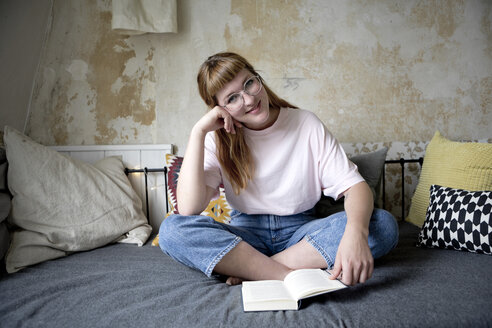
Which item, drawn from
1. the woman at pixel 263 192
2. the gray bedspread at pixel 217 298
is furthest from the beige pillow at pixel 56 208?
the woman at pixel 263 192

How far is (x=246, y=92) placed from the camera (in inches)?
44.3

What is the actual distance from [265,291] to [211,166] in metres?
0.54

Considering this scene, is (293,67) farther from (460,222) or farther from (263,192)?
(460,222)

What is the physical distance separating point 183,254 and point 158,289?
0.41 ft

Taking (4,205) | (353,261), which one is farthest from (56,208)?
(353,261)

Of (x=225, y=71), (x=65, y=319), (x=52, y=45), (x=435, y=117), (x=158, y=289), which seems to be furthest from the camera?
(x=435, y=117)

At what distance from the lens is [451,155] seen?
1526 mm

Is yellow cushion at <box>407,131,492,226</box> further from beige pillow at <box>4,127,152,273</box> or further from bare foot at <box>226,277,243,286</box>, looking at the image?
beige pillow at <box>4,127,152,273</box>

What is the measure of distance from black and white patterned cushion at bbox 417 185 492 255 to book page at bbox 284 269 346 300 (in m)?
0.64

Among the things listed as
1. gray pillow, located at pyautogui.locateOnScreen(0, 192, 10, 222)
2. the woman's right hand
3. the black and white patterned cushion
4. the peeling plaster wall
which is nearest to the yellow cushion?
the black and white patterned cushion

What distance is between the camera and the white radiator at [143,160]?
191 centimetres

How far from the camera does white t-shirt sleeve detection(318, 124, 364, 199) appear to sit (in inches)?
44.9

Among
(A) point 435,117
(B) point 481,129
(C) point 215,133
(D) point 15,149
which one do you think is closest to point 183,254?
(C) point 215,133

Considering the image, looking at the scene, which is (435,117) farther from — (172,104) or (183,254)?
(183,254)
